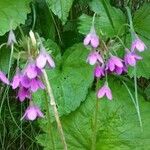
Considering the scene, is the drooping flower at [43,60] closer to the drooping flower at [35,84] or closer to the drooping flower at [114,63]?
the drooping flower at [35,84]

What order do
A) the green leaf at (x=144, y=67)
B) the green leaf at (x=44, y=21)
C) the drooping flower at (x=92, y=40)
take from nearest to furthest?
the drooping flower at (x=92, y=40) < the green leaf at (x=144, y=67) < the green leaf at (x=44, y=21)

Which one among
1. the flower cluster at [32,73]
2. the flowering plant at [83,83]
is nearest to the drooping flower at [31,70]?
the flower cluster at [32,73]

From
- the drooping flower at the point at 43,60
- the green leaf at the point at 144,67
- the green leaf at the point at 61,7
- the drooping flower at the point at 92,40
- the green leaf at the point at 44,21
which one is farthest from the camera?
the green leaf at the point at 44,21

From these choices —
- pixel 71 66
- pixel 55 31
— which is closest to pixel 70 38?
pixel 55 31

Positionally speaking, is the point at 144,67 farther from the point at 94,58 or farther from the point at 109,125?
the point at 94,58

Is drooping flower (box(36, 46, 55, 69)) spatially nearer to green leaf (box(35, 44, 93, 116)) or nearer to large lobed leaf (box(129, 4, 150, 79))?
green leaf (box(35, 44, 93, 116))

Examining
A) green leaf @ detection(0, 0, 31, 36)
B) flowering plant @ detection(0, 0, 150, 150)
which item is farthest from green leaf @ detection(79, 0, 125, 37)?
green leaf @ detection(0, 0, 31, 36)
